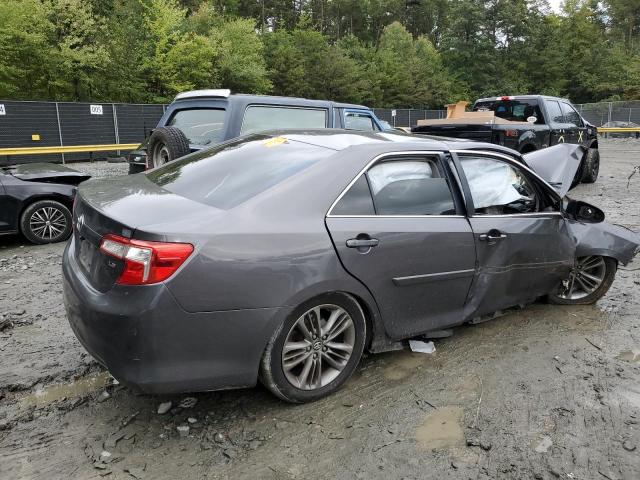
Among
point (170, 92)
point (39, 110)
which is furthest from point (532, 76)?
point (39, 110)

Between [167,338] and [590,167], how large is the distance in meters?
11.9

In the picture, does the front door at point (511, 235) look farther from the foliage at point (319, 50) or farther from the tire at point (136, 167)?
the foliage at point (319, 50)

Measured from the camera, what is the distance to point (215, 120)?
20.5ft

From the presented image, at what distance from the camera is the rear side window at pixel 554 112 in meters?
10.7

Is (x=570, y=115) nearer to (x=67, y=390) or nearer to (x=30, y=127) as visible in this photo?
(x=67, y=390)

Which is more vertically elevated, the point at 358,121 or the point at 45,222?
the point at 358,121

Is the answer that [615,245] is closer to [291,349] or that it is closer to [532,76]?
[291,349]

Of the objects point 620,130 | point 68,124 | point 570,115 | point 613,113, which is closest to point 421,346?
point 570,115

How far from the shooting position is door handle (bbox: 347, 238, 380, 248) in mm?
2875

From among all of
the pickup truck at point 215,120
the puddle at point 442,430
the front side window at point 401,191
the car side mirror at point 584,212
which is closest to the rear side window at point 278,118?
the pickup truck at point 215,120

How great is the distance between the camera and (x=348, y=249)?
9.39 ft

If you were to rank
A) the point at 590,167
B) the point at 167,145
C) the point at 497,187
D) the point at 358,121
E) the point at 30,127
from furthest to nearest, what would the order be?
1. the point at 30,127
2. the point at 590,167
3. the point at 358,121
4. the point at 167,145
5. the point at 497,187

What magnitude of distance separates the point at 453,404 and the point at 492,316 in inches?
47.8

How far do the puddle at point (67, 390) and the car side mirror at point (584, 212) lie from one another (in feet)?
12.8
